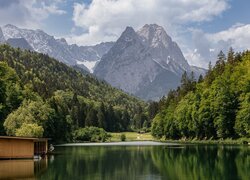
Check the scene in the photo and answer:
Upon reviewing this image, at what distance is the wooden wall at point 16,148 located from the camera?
63844mm

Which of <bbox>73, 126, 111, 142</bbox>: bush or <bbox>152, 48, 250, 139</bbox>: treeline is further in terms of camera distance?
<bbox>73, 126, 111, 142</bbox>: bush

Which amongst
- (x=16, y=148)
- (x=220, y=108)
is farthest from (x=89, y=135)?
(x=16, y=148)

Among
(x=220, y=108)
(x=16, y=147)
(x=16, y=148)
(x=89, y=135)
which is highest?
(x=220, y=108)

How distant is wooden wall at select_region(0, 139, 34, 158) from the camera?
63.8 meters

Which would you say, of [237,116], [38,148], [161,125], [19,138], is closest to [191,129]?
[237,116]

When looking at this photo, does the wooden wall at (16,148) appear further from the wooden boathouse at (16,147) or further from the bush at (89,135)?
the bush at (89,135)

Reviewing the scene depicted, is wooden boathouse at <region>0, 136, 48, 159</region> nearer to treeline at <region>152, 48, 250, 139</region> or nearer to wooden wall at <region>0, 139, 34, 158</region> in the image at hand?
wooden wall at <region>0, 139, 34, 158</region>

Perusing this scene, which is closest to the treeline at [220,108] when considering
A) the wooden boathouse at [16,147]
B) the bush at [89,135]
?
the bush at [89,135]

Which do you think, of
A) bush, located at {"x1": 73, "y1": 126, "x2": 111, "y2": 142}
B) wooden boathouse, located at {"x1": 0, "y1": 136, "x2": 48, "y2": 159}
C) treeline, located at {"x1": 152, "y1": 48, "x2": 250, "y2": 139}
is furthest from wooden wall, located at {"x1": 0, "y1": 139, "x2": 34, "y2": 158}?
bush, located at {"x1": 73, "y1": 126, "x2": 111, "y2": 142}

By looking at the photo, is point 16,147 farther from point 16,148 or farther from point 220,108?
point 220,108

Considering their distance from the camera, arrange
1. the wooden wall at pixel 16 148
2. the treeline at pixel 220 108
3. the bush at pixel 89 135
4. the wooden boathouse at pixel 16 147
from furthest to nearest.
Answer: the bush at pixel 89 135, the treeline at pixel 220 108, the wooden wall at pixel 16 148, the wooden boathouse at pixel 16 147

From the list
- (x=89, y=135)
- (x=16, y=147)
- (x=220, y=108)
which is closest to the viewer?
(x=16, y=147)

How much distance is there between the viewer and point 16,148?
215ft

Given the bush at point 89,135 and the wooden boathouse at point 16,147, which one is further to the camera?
the bush at point 89,135
